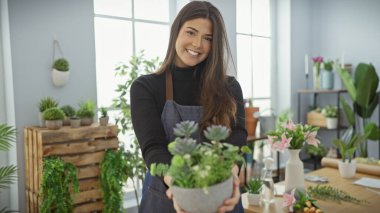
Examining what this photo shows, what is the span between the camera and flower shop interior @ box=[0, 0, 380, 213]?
2223mm

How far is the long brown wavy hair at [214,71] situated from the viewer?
1318mm

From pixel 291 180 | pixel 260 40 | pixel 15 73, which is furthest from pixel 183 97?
pixel 260 40

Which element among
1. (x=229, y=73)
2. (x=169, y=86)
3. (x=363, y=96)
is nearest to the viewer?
(x=169, y=86)

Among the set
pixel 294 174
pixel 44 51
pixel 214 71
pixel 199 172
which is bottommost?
pixel 294 174

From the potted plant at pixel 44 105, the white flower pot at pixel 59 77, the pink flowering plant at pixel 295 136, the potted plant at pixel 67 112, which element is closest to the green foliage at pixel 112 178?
the potted plant at pixel 67 112

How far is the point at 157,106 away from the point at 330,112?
341 centimetres

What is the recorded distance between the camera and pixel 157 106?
54.9 inches

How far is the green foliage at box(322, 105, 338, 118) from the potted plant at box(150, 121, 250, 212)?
378cm

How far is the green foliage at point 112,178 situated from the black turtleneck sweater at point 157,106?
1150 millimetres

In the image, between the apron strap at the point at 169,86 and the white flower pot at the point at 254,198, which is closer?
the apron strap at the point at 169,86

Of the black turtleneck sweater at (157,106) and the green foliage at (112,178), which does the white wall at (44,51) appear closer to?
the green foliage at (112,178)

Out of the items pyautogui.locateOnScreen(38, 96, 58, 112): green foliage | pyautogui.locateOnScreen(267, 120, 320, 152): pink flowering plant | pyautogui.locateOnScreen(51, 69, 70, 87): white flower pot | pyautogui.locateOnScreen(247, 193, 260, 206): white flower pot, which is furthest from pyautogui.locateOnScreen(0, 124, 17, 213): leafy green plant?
pyautogui.locateOnScreen(267, 120, 320, 152): pink flowering plant

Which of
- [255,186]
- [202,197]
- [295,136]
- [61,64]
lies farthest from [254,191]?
[61,64]

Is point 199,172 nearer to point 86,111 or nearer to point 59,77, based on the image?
point 86,111
